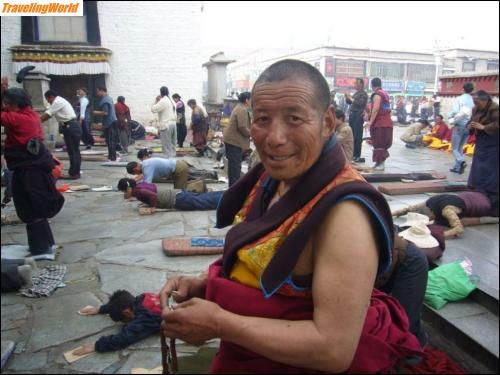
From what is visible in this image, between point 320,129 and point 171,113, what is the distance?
9577 mm

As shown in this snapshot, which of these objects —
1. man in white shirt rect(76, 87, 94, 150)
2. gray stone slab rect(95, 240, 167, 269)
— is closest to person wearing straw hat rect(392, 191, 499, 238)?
gray stone slab rect(95, 240, 167, 269)

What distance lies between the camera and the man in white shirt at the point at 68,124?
7.75 metres

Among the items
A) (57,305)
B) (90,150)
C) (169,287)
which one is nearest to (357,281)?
(169,287)

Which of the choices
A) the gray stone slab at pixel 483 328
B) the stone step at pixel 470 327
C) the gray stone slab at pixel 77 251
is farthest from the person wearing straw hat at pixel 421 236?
the gray stone slab at pixel 77 251

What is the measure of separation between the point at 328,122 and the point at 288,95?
0.63 ft

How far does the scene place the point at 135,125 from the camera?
1422 centimetres

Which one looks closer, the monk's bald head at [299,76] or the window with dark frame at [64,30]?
the monk's bald head at [299,76]

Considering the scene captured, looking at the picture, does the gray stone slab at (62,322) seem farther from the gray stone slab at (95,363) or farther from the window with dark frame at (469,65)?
the window with dark frame at (469,65)

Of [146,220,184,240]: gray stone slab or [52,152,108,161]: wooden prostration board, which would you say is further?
[52,152,108,161]: wooden prostration board

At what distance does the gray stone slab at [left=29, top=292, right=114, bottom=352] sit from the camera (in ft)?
8.31

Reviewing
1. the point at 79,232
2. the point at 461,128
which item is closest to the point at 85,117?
the point at 79,232

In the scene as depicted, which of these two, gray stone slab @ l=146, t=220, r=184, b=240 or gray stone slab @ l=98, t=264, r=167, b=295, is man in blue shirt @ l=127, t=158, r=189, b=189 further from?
gray stone slab @ l=98, t=264, r=167, b=295

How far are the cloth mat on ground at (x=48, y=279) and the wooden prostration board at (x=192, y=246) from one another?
3.57 ft

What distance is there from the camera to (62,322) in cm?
286
